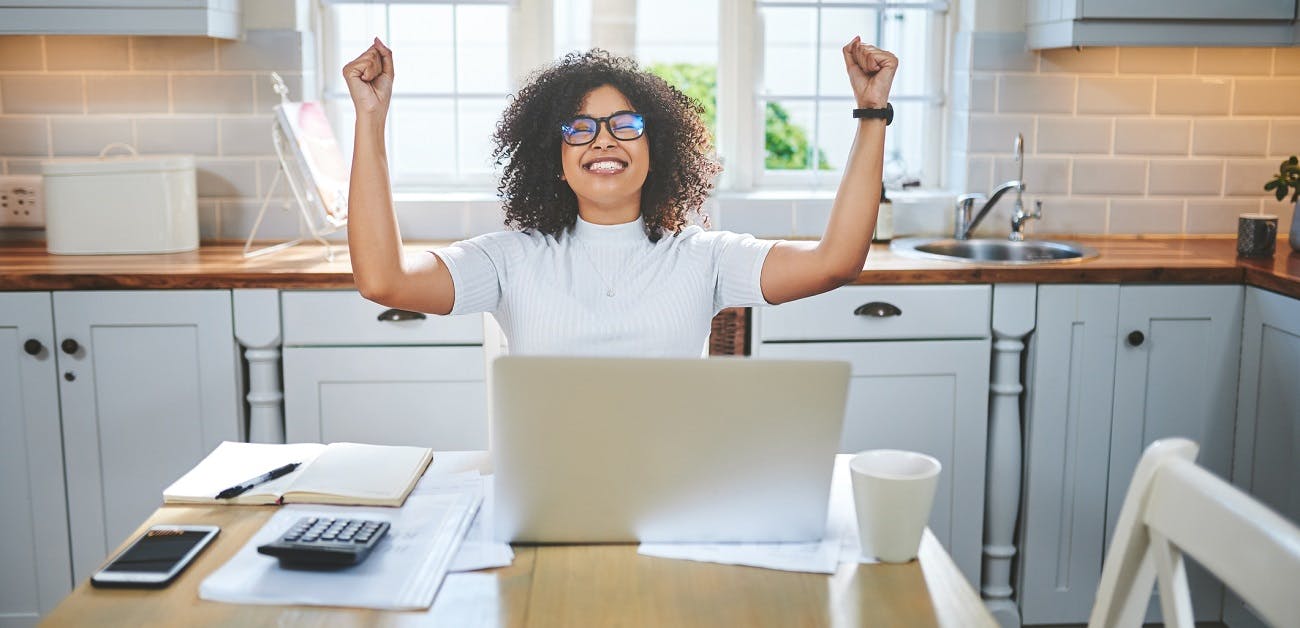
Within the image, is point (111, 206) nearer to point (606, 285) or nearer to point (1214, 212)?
point (606, 285)

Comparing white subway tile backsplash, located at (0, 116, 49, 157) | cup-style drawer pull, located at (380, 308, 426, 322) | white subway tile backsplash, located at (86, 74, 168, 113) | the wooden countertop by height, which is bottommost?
cup-style drawer pull, located at (380, 308, 426, 322)

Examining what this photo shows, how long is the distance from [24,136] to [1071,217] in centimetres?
276

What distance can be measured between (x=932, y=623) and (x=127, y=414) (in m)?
2.16

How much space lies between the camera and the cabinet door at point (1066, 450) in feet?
9.44

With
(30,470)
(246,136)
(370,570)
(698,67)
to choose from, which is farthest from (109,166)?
(370,570)

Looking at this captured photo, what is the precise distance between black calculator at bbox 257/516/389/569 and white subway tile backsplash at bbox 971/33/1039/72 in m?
2.44

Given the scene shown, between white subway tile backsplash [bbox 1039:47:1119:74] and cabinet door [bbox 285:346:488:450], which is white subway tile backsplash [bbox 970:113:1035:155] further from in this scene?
cabinet door [bbox 285:346:488:450]

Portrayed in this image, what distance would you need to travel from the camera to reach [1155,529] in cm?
114

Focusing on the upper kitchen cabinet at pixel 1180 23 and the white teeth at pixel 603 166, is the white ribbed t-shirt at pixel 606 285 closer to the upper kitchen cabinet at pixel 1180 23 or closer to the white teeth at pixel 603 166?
the white teeth at pixel 603 166

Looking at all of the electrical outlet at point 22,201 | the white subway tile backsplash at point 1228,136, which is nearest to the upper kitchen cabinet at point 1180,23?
the white subway tile backsplash at point 1228,136

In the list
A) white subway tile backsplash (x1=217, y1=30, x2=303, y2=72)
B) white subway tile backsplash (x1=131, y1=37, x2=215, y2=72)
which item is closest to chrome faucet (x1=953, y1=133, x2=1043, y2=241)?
white subway tile backsplash (x1=217, y1=30, x2=303, y2=72)

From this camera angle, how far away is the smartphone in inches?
49.9

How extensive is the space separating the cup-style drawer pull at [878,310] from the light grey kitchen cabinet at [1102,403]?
333mm

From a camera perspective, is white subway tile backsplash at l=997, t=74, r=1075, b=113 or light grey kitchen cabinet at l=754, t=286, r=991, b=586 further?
white subway tile backsplash at l=997, t=74, r=1075, b=113
